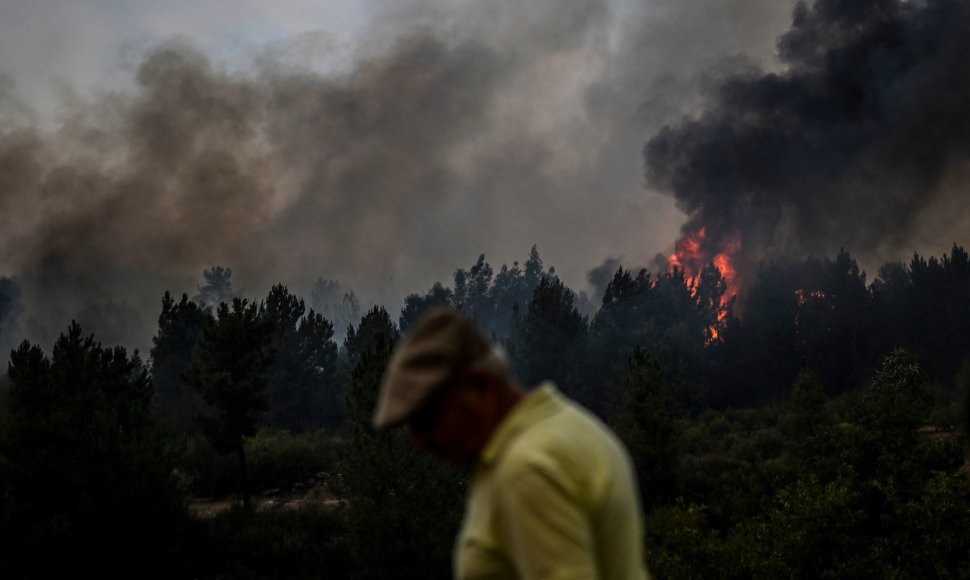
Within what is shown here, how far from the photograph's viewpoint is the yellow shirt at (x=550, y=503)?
146 centimetres

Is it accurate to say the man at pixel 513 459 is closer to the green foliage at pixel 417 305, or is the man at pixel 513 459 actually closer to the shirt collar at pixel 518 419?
the shirt collar at pixel 518 419

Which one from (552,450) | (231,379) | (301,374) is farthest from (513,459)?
(301,374)

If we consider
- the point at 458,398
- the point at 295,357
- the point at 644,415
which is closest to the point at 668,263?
the point at 295,357

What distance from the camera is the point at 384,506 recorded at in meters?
23.1

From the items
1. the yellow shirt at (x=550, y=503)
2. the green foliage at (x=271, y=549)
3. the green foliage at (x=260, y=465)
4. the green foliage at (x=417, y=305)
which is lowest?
the green foliage at (x=271, y=549)

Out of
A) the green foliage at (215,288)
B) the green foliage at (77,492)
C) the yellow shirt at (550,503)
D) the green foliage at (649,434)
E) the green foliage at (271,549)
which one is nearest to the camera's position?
the yellow shirt at (550,503)

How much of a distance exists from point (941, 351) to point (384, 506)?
5270 centimetres

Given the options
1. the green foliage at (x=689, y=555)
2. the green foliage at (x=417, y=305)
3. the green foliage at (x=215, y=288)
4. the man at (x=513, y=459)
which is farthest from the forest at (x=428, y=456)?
the green foliage at (x=215, y=288)

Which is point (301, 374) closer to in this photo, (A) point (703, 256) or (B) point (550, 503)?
(B) point (550, 503)

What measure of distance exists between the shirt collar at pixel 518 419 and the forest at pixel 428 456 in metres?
0.80

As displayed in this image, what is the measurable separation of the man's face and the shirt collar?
29mm

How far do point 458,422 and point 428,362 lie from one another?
15 centimetres

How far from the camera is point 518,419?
1.60 metres

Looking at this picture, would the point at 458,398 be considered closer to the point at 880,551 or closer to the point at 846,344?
the point at 880,551
